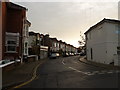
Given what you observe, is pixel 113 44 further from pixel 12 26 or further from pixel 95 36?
pixel 12 26

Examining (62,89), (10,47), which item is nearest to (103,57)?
(10,47)

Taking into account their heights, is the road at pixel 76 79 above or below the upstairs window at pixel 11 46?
below

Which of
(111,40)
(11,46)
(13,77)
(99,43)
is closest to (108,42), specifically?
(111,40)

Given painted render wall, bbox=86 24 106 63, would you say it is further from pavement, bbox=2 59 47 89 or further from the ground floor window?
pavement, bbox=2 59 47 89

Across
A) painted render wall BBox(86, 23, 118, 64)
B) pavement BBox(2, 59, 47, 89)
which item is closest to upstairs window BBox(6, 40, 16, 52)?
pavement BBox(2, 59, 47, 89)

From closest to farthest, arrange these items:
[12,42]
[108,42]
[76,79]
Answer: [76,79]
[12,42]
[108,42]

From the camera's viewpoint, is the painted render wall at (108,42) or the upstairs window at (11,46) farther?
the painted render wall at (108,42)

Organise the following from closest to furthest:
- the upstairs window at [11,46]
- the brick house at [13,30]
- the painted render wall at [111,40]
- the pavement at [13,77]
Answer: the pavement at [13,77] < the brick house at [13,30] < the upstairs window at [11,46] < the painted render wall at [111,40]

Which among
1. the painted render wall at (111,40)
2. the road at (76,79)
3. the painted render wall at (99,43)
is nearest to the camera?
the road at (76,79)

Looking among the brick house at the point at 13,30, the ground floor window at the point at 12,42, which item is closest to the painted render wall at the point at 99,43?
the brick house at the point at 13,30

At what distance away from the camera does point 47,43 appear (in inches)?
2913

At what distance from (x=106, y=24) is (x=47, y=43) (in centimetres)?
4963

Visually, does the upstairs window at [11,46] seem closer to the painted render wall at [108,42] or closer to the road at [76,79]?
the road at [76,79]

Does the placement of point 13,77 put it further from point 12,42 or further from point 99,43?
point 99,43
